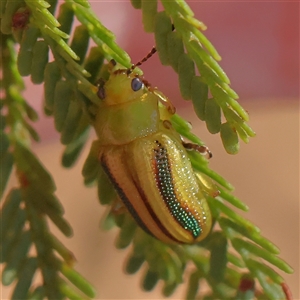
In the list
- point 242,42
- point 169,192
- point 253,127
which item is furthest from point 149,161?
point 242,42

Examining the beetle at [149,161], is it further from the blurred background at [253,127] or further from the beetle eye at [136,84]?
the blurred background at [253,127]

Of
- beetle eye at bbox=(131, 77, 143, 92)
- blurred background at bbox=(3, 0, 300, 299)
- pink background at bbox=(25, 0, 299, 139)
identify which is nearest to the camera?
beetle eye at bbox=(131, 77, 143, 92)

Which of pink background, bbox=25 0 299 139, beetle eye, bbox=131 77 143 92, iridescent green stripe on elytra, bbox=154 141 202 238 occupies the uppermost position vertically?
pink background, bbox=25 0 299 139

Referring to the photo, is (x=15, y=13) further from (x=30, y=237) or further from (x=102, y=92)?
(x=30, y=237)

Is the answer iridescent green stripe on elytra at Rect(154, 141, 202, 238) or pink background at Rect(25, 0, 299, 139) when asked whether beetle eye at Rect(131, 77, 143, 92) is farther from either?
pink background at Rect(25, 0, 299, 139)

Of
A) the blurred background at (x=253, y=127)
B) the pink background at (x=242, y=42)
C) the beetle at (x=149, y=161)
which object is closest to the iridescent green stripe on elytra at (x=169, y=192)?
the beetle at (x=149, y=161)

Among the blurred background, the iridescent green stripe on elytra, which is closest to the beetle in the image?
the iridescent green stripe on elytra

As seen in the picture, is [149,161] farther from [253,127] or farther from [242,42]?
[242,42]
